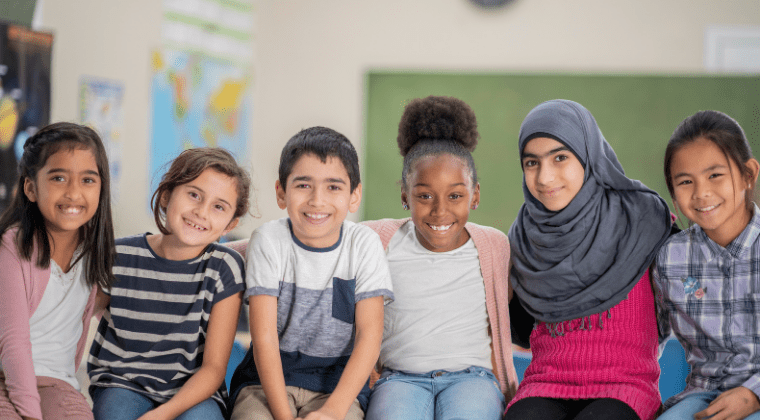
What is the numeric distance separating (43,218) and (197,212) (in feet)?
1.33

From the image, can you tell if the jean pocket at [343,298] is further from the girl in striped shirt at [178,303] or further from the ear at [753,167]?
the ear at [753,167]

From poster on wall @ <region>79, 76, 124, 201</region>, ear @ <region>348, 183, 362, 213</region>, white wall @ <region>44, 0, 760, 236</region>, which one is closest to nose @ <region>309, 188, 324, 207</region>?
ear @ <region>348, 183, 362, 213</region>

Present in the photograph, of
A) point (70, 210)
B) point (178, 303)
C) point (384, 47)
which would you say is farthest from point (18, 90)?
point (384, 47)

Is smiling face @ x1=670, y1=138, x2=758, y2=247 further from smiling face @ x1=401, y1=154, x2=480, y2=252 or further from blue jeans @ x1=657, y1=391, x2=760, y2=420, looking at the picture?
smiling face @ x1=401, y1=154, x2=480, y2=252

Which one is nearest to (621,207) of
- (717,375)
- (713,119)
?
(713,119)

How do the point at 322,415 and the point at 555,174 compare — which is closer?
the point at 322,415

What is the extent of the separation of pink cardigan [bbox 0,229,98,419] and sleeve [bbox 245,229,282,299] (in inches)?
20.0

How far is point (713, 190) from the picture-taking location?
1438 millimetres

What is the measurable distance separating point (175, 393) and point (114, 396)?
0.14m

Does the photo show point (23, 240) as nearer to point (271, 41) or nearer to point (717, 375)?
point (717, 375)

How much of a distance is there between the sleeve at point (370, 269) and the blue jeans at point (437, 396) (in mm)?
234

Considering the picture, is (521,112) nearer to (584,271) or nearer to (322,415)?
(584,271)

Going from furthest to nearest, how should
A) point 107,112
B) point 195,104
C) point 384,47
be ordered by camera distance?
point 384,47 < point 195,104 < point 107,112

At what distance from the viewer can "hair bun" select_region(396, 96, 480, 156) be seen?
1.78 meters
